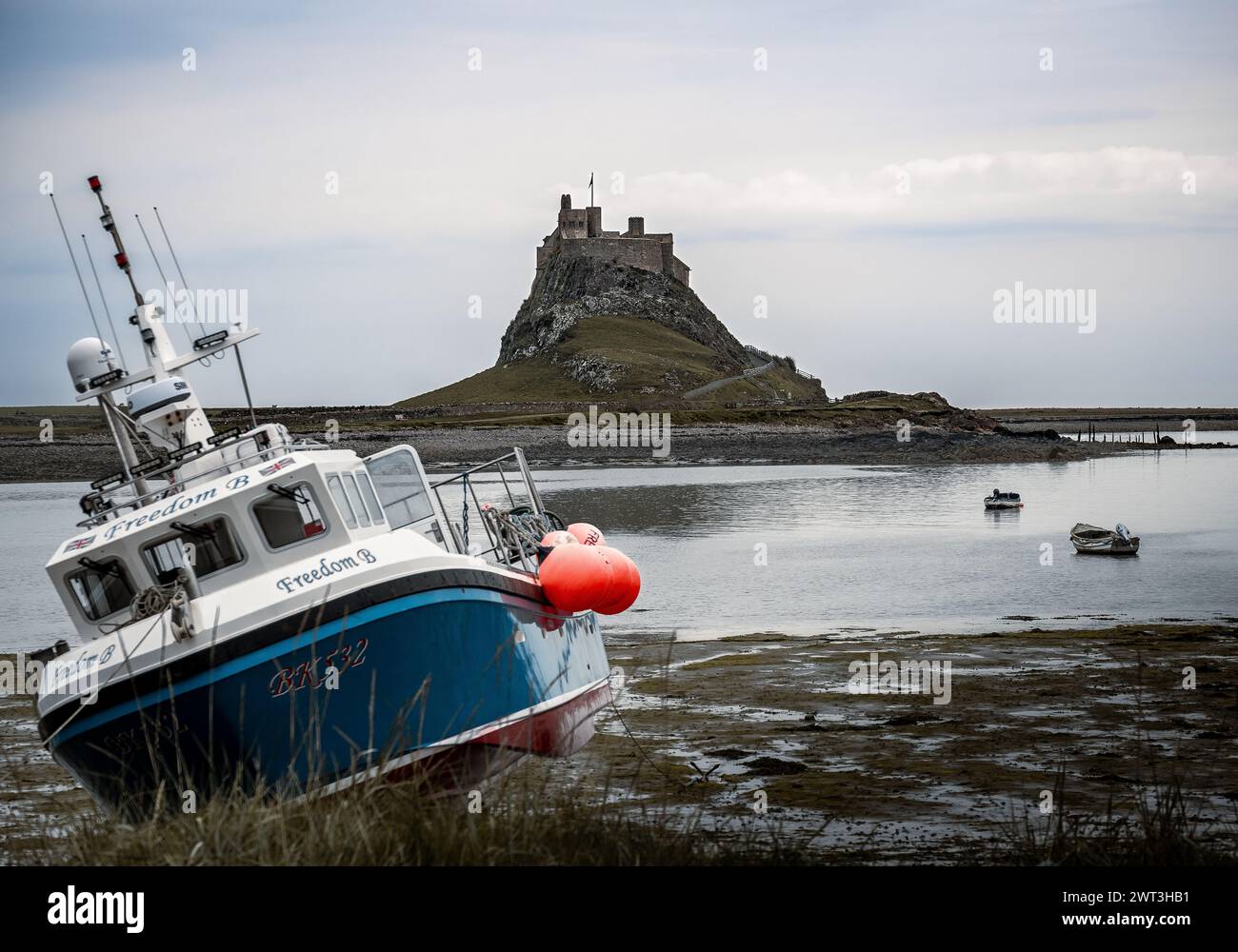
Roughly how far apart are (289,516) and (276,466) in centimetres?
45

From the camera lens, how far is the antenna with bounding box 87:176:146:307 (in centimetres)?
1277

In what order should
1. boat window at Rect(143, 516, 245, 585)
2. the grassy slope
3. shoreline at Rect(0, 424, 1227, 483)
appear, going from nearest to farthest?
boat window at Rect(143, 516, 245, 585) < shoreline at Rect(0, 424, 1227, 483) < the grassy slope

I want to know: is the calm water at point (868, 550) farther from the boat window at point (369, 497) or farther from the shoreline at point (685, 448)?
the boat window at point (369, 497)

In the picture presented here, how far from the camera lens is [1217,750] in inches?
527

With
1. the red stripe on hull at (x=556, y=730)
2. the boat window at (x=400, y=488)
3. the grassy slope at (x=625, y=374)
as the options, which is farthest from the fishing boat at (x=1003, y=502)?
the grassy slope at (x=625, y=374)

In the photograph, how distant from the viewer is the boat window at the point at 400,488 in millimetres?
13586

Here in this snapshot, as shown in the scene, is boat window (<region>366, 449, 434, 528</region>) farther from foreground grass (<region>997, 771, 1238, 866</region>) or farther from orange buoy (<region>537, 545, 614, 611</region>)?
foreground grass (<region>997, 771, 1238, 866</region>)

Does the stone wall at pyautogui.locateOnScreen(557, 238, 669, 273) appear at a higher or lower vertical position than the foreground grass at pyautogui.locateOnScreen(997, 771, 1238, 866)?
higher

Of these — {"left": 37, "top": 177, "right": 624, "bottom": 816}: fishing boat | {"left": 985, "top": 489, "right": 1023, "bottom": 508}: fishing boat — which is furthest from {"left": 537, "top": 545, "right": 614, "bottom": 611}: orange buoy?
{"left": 985, "top": 489, "right": 1023, "bottom": 508}: fishing boat

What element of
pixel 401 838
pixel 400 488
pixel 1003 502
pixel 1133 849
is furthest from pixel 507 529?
pixel 1003 502

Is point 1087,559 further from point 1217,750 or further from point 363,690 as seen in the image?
point 363,690

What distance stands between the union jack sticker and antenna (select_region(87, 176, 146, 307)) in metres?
3.04

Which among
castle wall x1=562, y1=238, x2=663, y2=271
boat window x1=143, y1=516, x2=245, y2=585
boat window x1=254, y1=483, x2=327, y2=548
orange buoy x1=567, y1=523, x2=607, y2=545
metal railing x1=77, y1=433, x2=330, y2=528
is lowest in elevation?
orange buoy x1=567, y1=523, x2=607, y2=545
